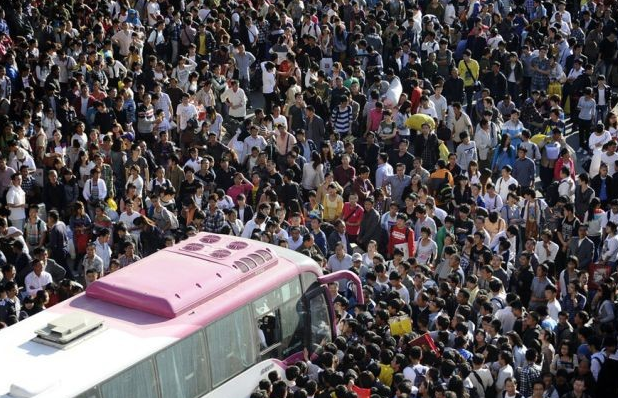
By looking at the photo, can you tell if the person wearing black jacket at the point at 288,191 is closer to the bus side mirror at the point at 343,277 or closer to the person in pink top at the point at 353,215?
the person in pink top at the point at 353,215

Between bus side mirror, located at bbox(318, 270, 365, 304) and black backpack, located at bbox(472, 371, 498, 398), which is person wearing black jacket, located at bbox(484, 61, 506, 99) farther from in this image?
black backpack, located at bbox(472, 371, 498, 398)

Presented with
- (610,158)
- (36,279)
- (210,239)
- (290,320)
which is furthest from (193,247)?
(610,158)

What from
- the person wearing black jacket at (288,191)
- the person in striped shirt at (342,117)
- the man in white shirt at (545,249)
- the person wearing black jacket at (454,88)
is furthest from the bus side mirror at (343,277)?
the person wearing black jacket at (454,88)

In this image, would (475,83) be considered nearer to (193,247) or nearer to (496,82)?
(496,82)

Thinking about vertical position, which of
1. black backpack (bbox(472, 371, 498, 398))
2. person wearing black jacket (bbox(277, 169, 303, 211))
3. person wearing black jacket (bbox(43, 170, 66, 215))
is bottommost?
black backpack (bbox(472, 371, 498, 398))

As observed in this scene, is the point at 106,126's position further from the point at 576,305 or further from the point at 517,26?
the point at 517,26

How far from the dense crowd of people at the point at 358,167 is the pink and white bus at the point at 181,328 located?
1.58 feet

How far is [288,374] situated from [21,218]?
6605 millimetres

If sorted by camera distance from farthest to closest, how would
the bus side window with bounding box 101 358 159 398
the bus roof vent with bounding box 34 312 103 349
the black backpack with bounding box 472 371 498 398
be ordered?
the black backpack with bounding box 472 371 498 398
the bus roof vent with bounding box 34 312 103 349
the bus side window with bounding box 101 358 159 398

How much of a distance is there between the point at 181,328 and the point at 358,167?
7981mm

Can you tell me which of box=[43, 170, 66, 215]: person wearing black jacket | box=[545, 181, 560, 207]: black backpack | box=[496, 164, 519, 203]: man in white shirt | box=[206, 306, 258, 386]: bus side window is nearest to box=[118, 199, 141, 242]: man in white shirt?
box=[43, 170, 66, 215]: person wearing black jacket

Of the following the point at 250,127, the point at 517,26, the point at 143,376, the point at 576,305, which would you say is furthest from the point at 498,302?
the point at 517,26

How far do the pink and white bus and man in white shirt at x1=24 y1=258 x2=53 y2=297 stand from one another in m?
2.46

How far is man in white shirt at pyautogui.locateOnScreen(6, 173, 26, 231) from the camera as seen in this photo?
1850cm
